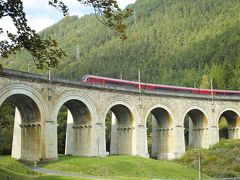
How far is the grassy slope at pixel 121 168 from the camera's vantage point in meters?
34.8

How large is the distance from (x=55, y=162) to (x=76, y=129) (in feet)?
28.9

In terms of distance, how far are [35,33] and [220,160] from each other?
132ft

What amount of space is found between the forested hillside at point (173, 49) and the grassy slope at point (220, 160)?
117ft

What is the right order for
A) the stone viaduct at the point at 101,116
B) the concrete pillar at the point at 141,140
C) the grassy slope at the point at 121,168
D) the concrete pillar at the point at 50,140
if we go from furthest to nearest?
1. the concrete pillar at the point at 141,140
2. the concrete pillar at the point at 50,140
3. the stone viaduct at the point at 101,116
4. the grassy slope at the point at 121,168

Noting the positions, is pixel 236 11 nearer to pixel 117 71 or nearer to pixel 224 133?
pixel 117 71

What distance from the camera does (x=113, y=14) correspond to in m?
8.57

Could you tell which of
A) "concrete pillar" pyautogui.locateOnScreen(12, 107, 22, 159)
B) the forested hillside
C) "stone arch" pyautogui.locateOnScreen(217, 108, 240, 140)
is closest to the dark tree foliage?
"concrete pillar" pyautogui.locateOnScreen(12, 107, 22, 159)

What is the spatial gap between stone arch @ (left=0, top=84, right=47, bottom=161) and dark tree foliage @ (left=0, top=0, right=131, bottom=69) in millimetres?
28725

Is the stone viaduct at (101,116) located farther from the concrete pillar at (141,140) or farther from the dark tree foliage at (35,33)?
the dark tree foliage at (35,33)

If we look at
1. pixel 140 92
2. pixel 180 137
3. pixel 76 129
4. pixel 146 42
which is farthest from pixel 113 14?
pixel 146 42

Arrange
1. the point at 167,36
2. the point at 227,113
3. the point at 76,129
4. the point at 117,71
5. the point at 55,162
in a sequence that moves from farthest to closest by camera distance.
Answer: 1. the point at 167,36
2. the point at 117,71
3. the point at 227,113
4. the point at 76,129
5. the point at 55,162

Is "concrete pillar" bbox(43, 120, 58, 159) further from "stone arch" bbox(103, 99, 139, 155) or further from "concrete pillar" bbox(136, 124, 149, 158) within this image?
"concrete pillar" bbox(136, 124, 149, 158)

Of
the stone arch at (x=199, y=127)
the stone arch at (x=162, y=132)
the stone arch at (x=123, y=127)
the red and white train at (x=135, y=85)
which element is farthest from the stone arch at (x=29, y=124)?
the stone arch at (x=199, y=127)

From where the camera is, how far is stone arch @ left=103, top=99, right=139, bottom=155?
49.4m
